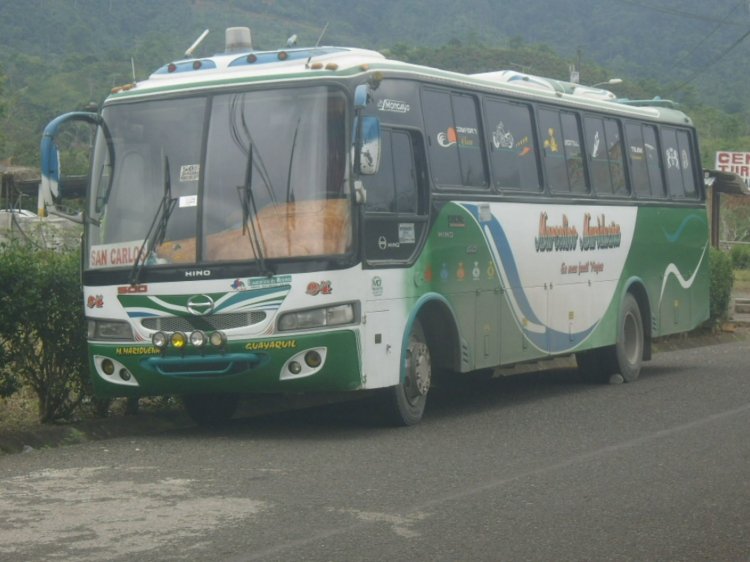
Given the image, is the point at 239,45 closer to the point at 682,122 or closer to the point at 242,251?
the point at 242,251

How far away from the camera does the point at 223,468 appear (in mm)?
9781

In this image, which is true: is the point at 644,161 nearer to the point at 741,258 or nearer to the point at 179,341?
the point at 179,341

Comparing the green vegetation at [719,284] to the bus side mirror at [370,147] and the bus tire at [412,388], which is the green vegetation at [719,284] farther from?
the bus side mirror at [370,147]

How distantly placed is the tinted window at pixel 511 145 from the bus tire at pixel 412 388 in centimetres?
233

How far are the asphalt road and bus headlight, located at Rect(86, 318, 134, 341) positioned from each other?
83 centimetres

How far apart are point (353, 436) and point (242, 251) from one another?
71.8 inches

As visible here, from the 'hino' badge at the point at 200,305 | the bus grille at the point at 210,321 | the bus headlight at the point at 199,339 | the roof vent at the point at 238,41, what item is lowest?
the bus headlight at the point at 199,339

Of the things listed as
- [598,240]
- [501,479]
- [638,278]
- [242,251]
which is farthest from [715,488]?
[638,278]

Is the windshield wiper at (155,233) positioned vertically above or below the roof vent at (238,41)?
below

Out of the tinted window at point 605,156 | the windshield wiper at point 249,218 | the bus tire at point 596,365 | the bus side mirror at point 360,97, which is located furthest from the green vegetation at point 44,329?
the bus tire at point 596,365

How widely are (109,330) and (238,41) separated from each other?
318 cm

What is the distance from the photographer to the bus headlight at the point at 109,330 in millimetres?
11422

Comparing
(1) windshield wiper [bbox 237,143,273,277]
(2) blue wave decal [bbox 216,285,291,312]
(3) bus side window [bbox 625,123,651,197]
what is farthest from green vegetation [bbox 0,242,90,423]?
(3) bus side window [bbox 625,123,651,197]

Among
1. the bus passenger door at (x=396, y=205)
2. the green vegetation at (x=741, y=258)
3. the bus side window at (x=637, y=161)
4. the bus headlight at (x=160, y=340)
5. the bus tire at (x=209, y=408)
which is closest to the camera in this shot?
the bus headlight at (x=160, y=340)
